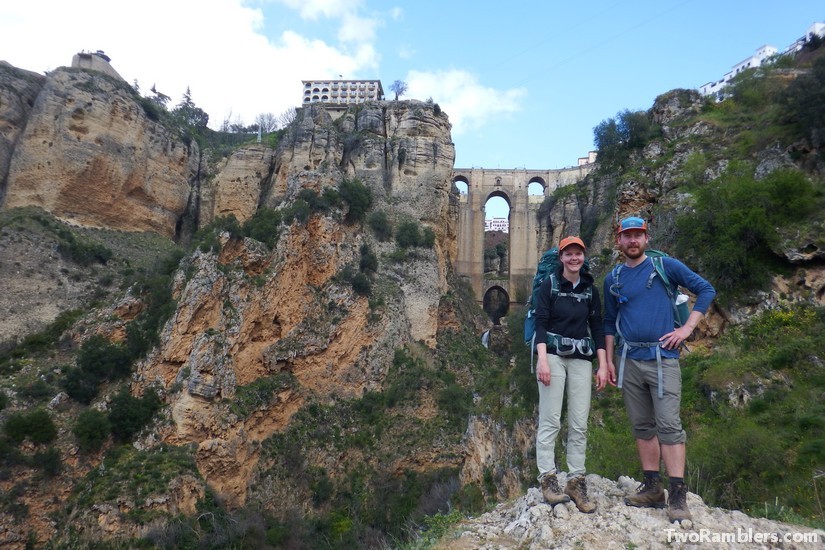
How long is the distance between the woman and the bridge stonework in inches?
1277

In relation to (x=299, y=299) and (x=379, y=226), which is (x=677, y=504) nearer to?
(x=299, y=299)

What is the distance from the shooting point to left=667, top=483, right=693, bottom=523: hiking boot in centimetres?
353

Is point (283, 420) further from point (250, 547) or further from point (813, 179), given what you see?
point (813, 179)

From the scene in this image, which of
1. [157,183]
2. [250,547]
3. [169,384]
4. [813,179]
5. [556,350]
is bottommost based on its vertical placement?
[250,547]

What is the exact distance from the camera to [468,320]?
1216 inches

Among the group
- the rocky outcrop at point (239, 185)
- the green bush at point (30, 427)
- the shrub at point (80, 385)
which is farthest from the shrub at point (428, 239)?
the green bush at point (30, 427)

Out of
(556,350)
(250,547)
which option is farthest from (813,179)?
(250,547)

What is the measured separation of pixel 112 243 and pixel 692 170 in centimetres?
2641

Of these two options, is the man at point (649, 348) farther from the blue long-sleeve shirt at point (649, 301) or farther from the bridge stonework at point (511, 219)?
the bridge stonework at point (511, 219)

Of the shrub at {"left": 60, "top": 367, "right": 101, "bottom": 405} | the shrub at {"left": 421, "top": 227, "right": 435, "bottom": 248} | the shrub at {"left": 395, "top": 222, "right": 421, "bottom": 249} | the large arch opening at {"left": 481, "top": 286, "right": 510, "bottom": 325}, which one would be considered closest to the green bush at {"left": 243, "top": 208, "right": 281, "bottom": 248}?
the shrub at {"left": 395, "top": 222, "right": 421, "bottom": 249}

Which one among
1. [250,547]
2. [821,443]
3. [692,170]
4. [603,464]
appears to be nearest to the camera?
[821,443]

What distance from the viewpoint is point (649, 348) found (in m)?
3.84

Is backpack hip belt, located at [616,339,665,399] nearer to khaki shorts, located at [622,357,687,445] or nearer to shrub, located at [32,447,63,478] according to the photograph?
khaki shorts, located at [622,357,687,445]

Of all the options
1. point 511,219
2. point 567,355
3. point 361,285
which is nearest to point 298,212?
point 361,285
